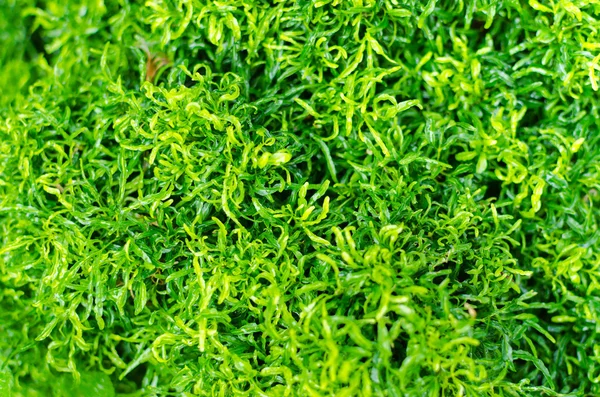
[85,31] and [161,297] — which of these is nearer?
[161,297]

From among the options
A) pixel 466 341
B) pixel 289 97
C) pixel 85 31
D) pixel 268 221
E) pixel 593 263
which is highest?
pixel 85 31

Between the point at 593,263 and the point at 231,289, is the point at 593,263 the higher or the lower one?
the lower one

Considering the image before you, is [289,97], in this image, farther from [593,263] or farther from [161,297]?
[593,263]

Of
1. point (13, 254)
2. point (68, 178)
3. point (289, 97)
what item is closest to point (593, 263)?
point (289, 97)

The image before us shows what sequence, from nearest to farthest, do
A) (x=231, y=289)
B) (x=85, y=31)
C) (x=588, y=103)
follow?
(x=231, y=289), (x=588, y=103), (x=85, y=31)

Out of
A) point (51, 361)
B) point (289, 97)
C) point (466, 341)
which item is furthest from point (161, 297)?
point (466, 341)

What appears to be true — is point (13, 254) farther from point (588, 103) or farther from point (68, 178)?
point (588, 103)

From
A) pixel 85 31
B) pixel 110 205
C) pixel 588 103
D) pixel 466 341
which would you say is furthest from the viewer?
pixel 85 31
